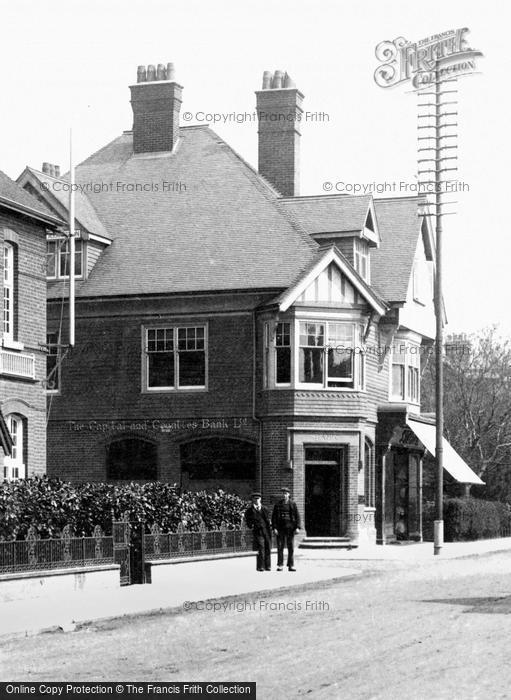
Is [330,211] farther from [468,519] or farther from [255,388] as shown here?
[468,519]

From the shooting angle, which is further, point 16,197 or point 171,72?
point 171,72

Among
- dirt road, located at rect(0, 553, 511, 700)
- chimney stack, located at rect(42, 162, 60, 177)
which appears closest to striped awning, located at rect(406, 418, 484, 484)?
chimney stack, located at rect(42, 162, 60, 177)

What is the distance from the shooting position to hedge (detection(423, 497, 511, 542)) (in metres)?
42.1

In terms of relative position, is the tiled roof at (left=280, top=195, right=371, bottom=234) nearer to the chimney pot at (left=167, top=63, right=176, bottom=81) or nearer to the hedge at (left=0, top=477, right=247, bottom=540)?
the chimney pot at (left=167, top=63, right=176, bottom=81)

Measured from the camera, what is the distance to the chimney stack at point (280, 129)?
42.3 metres

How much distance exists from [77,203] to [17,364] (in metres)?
13.2

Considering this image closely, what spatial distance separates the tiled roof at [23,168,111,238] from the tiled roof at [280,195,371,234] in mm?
5628

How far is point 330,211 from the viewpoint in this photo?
132ft

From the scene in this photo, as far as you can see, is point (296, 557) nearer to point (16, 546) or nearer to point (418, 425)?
point (418, 425)

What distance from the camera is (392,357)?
41875mm

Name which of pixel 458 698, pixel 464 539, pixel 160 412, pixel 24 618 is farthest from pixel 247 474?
pixel 458 698

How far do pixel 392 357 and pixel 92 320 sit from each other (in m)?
9.52

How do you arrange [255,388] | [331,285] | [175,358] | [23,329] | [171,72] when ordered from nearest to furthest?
[23,329] → [331,285] → [255,388] → [175,358] → [171,72]

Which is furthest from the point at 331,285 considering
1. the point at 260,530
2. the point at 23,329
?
the point at 260,530
